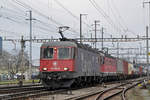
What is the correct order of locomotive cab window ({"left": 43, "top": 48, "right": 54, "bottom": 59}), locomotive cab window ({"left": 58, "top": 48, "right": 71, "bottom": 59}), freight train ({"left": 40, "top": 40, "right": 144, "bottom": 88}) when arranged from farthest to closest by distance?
locomotive cab window ({"left": 43, "top": 48, "right": 54, "bottom": 59}), locomotive cab window ({"left": 58, "top": 48, "right": 71, "bottom": 59}), freight train ({"left": 40, "top": 40, "right": 144, "bottom": 88})

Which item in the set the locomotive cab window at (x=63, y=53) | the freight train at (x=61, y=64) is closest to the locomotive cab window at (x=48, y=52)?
the freight train at (x=61, y=64)

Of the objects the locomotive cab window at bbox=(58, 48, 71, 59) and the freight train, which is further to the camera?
the locomotive cab window at bbox=(58, 48, 71, 59)

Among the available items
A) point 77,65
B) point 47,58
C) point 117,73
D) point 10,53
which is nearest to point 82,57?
point 77,65

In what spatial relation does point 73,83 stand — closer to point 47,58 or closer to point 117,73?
point 47,58

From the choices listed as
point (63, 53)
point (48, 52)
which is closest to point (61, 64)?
point (63, 53)

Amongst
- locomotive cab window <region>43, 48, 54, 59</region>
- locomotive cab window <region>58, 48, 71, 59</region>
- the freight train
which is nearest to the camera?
the freight train

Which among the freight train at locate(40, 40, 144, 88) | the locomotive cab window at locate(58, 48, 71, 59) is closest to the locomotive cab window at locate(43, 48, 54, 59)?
the freight train at locate(40, 40, 144, 88)

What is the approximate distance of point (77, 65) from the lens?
71.6 ft

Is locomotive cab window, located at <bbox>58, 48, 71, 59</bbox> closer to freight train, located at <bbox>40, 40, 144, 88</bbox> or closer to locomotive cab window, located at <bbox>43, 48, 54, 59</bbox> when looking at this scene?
freight train, located at <bbox>40, 40, 144, 88</bbox>

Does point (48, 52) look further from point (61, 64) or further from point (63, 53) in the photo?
point (61, 64)

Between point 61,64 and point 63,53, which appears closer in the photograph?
point 61,64

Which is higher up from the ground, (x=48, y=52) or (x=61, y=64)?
(x=48, y=52)

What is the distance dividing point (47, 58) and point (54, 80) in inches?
66.8

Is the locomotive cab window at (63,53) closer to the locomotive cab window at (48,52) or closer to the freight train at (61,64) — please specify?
the freight train at (61,64)
